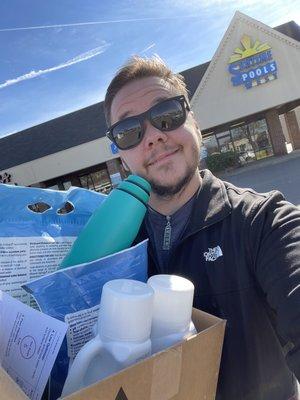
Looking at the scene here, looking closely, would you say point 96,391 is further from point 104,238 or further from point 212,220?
point 212,220

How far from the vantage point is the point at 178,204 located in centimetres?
163

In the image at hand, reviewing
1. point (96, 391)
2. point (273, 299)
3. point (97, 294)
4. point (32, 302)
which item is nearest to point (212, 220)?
point (273, 299)

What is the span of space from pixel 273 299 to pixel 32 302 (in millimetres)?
688

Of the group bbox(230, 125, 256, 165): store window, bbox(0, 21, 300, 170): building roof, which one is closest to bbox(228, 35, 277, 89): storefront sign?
bbox(0, 21, 300, 170): building roof

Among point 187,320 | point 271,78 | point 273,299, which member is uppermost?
point 271,78

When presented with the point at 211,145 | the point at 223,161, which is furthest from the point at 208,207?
the point at 211,145

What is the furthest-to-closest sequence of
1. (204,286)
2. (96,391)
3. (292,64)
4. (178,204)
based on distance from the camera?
(292,64), (178,204), (204,286), (96,391)

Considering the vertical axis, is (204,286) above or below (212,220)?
below

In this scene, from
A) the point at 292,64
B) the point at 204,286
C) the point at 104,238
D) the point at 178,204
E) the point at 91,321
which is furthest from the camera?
the point at 292,64

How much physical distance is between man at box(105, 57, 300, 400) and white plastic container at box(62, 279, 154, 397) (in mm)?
479

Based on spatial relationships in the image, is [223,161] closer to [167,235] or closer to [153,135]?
[153,135]

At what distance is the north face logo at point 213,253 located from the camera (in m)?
1.34

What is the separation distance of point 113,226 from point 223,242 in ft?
1.35

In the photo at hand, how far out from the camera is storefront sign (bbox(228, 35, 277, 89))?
64.1ft
